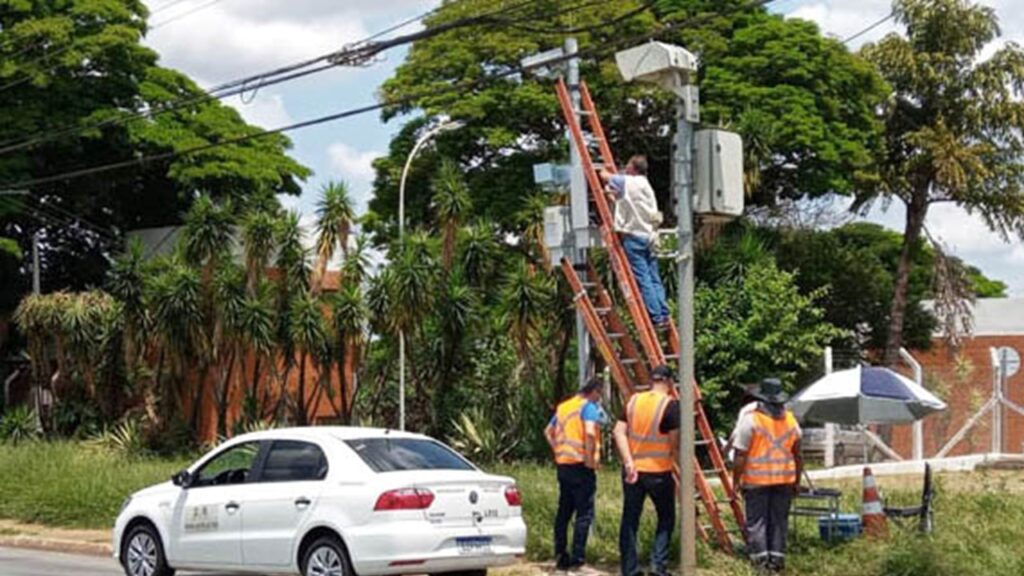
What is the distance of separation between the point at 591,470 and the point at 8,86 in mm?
29027

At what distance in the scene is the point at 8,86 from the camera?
39.6 m

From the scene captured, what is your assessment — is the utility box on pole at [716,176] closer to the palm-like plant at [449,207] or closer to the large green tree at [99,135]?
the palm-like plant at [449,207]

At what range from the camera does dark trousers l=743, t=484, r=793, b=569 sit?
14.0 meters

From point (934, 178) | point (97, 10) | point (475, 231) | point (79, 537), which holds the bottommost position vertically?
point (79, 537)

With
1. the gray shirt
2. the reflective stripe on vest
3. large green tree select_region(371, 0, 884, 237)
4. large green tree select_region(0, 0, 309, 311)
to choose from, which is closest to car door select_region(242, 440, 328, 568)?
the reflective stripe on vest

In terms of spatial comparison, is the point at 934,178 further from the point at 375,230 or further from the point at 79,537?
the point at 79,537

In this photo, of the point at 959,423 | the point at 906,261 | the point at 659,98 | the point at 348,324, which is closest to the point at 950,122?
the point at 906,261

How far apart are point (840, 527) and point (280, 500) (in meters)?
5.40

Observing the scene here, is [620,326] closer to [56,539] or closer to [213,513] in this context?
[213,513]

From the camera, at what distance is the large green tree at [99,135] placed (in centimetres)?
3988

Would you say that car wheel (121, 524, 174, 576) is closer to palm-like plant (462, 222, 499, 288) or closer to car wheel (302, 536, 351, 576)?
car wheel (302, 536, 351, 576)

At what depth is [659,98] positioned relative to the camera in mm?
39406

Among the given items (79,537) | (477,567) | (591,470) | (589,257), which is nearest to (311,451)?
(477,567)

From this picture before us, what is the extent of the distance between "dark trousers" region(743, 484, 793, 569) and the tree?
26.3 m
